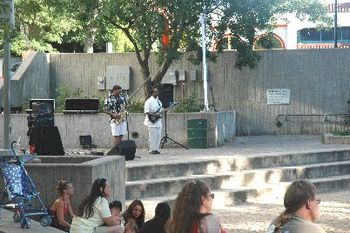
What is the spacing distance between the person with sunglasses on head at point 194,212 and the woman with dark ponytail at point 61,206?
651 centimetres

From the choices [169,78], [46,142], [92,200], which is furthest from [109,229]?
[169,78]

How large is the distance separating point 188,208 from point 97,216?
5329mm

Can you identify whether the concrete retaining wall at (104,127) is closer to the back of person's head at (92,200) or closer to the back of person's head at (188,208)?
the back of person's head at (92,200)

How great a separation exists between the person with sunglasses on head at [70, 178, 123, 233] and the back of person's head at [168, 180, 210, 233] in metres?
5.14

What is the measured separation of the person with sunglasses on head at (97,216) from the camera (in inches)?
473

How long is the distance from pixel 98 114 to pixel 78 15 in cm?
365

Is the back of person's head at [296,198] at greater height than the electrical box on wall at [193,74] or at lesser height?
lesser

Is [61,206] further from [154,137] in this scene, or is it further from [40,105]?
[40,105]

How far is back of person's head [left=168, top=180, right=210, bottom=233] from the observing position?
690 centimetres

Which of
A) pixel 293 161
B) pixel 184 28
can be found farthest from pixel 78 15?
pixel 293 161

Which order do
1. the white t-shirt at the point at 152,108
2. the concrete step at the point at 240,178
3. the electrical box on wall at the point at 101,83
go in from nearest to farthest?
the concrete step at the point at 240,178, the white t-shirt at the point at 152,108, the electrical box on wall at the point at 101,83

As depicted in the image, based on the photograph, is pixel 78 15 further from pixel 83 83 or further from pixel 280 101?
pixel 280 101

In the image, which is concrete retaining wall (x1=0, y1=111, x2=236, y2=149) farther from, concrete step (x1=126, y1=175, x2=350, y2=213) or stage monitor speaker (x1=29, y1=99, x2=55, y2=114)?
concrete step (x1=126, y1=175, x2=350, y2=213)

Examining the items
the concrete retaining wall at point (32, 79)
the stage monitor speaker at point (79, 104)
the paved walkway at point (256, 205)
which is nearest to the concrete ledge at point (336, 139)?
Result: the paved walkway at point (256, 205)
